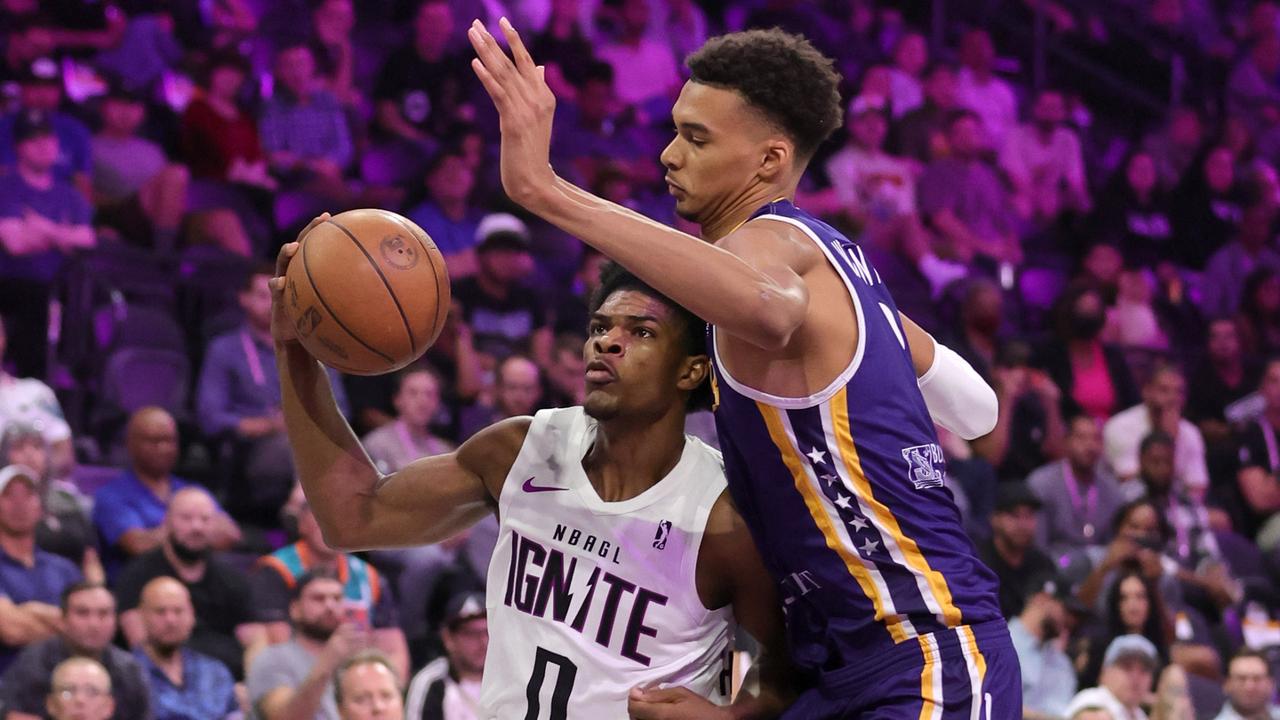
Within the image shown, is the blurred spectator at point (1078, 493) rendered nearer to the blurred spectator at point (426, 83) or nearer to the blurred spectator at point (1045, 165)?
the blurred spectator at point (1045, 165)

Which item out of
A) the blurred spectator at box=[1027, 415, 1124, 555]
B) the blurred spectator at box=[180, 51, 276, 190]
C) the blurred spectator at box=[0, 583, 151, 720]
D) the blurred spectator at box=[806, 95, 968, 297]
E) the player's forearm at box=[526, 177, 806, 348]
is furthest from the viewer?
the blurred spectator at box=[806, 95, 968, 297]

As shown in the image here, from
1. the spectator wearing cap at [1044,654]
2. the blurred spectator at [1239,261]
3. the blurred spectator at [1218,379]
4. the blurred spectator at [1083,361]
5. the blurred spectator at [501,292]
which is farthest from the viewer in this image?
the blurred spectator at [1239,261]

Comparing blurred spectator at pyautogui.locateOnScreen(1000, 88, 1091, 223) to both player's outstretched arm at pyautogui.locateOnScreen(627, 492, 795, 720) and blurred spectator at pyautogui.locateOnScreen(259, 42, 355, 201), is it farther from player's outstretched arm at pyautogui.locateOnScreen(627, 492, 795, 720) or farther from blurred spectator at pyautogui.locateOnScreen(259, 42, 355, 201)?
player's outstretched arm at pyautogui.locateOnScreen(627, 492, 795, 720)

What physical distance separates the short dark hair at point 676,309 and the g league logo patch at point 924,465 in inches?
21.7

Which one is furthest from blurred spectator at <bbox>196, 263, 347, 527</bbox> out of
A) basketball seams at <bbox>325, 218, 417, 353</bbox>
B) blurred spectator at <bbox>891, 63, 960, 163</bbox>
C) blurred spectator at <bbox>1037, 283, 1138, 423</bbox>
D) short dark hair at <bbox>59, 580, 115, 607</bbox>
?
blurred spectator at <bbox>891, 63, 960, 163</bbox>

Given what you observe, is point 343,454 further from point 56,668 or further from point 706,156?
point 56,668

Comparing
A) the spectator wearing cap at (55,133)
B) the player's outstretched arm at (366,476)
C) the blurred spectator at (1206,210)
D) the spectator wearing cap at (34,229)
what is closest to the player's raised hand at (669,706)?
the player's outstretched arm at (366,476)

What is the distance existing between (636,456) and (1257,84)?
522 inches

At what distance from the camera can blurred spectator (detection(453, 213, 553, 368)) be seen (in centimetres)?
933

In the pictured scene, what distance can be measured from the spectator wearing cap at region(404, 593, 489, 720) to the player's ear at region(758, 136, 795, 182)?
3.85 metres

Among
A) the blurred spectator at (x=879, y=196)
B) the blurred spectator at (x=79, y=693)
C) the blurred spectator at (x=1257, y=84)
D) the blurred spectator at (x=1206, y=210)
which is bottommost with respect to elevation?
the blurred spectator at (x=79, y=693)

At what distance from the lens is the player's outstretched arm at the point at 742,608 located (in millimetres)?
3554

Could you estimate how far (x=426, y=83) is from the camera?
1062 centimetres

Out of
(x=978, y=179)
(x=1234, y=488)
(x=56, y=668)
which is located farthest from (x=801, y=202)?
(x=56, y=668)
